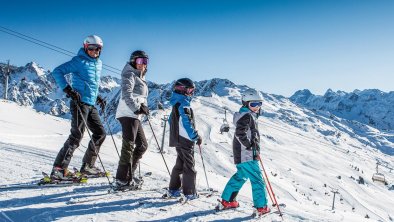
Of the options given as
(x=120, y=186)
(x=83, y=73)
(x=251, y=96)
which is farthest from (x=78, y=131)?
(x=251, y=96)

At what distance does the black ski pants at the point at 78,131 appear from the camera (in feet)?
20.4

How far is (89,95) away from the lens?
6.33 meters

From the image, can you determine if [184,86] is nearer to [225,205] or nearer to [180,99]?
[180,99]

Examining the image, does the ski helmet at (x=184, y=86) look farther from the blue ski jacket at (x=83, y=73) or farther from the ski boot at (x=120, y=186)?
the ski boot at (x=120, y=186)

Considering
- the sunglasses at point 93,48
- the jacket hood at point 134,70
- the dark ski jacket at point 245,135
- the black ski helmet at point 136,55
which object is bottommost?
the dark ski jacket at point 245,135

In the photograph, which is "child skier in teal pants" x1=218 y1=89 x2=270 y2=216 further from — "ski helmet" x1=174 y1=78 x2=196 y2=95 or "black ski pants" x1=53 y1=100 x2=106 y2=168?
"black ski pants" x1=53 y1=100 x2=106 y2=168

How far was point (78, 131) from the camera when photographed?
6.25 meters

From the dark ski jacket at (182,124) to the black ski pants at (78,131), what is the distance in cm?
149

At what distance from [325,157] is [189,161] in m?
128

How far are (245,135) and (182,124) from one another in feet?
3.40

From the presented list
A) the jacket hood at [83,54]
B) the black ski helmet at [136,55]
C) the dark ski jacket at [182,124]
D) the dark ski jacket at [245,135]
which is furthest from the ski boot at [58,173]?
the dark ski jacket at [245,135]

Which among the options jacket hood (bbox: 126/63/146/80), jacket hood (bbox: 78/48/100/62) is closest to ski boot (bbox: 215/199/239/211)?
jacket hood (bbox: 126/63/146/80)

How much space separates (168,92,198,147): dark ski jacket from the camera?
5.72 meters

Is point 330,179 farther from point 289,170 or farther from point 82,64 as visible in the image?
point 82,64
